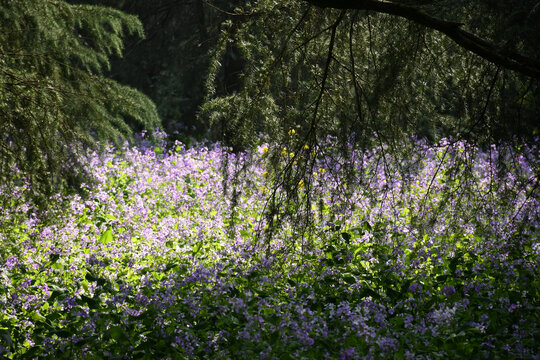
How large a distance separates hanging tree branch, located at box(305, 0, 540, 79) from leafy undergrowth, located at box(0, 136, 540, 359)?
68cm

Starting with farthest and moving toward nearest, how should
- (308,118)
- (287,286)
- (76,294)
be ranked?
1. (287,286)
2. (308,118)
3. (76,294)

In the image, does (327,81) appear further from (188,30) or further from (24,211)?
(188,30)

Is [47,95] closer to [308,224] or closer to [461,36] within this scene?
[308,224]

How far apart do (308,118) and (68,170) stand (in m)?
2.28

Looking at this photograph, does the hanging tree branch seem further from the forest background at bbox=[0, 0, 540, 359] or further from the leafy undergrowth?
the leafy undergrowth

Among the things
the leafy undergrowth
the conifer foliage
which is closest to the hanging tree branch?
the leafy undergrowth

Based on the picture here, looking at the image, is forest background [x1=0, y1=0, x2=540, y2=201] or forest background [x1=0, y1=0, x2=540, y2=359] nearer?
forest background [x1=0, y1=0, x2=540, y2=359]

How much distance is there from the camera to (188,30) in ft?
39.7

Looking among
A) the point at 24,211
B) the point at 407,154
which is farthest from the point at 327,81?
the point at 24,211

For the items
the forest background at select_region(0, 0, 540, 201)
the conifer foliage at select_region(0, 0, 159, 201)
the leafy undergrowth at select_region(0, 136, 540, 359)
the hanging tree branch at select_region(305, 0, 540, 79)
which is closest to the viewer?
the hanging tree branch at select_region(305, 0, 540, 79)

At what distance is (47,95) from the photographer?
4.37m

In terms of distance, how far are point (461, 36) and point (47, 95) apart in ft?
9.59

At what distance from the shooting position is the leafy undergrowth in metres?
3.56

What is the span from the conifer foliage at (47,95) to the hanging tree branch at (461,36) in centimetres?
219
